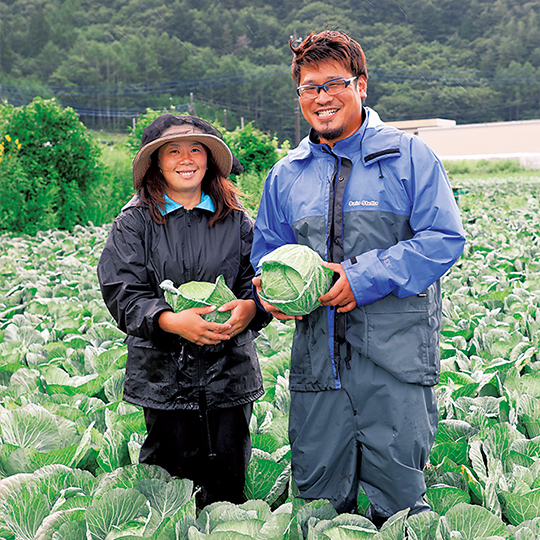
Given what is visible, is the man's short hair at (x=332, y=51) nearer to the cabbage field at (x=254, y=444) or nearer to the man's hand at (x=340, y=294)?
the man's hand at (x=340, y=294)

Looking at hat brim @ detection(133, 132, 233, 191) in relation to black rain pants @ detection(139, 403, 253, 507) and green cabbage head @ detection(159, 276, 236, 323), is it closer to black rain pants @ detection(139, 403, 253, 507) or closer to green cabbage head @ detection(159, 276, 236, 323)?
green cabbage head @ detection(159, 276, 236, 323)

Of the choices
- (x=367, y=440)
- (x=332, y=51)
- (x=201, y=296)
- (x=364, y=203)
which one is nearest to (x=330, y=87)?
(x=332, y=51)


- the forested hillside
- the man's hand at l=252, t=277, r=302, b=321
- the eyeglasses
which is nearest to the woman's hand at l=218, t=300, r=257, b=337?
the man's hand at l=252, t=277, r=302, b=321

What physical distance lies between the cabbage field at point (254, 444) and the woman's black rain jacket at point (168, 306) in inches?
13.5

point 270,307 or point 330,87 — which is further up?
point 330,87

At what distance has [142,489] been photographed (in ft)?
7.07

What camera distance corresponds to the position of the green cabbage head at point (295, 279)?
77.3 inches

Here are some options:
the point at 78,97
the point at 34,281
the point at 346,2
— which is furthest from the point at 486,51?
the point at 34,281

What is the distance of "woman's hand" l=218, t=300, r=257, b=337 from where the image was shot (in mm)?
2250

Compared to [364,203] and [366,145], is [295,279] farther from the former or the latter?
[366,145]

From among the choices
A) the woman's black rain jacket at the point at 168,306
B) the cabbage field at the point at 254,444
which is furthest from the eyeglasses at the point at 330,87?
the cabbage field at the point at 254,444

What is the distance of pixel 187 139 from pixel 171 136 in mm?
75

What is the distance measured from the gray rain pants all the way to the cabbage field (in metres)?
0.12

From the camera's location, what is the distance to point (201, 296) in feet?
7.33
